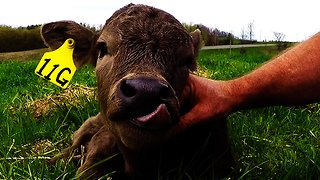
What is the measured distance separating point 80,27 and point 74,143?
3.70 ft

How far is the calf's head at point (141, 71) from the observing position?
128 inches

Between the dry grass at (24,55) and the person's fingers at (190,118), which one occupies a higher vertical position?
the person's fingers at (190,118)

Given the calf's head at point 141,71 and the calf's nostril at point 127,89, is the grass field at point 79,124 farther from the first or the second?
the calf's nostril at point 127,89

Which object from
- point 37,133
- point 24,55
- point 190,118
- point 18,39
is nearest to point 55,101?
point 37,133

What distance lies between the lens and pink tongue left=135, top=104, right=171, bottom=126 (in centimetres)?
323

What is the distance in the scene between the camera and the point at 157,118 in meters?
3.27

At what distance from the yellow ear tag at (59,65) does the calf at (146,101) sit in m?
0.11

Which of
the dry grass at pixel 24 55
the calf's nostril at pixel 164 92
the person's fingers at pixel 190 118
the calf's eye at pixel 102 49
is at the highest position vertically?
the calf's eye at pixel 102 49

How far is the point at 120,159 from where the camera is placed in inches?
175

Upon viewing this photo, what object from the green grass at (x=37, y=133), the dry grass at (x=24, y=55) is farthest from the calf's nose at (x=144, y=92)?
the dry grass at (x=24, y=55)

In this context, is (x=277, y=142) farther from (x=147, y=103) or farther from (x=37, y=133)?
(x=147, y=103)

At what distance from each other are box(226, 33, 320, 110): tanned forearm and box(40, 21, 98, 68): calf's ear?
1.50 m

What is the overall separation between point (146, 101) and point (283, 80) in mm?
1052

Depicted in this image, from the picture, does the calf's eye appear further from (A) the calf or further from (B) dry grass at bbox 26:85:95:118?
(B) dry grass at bbox 26:85:95:118
